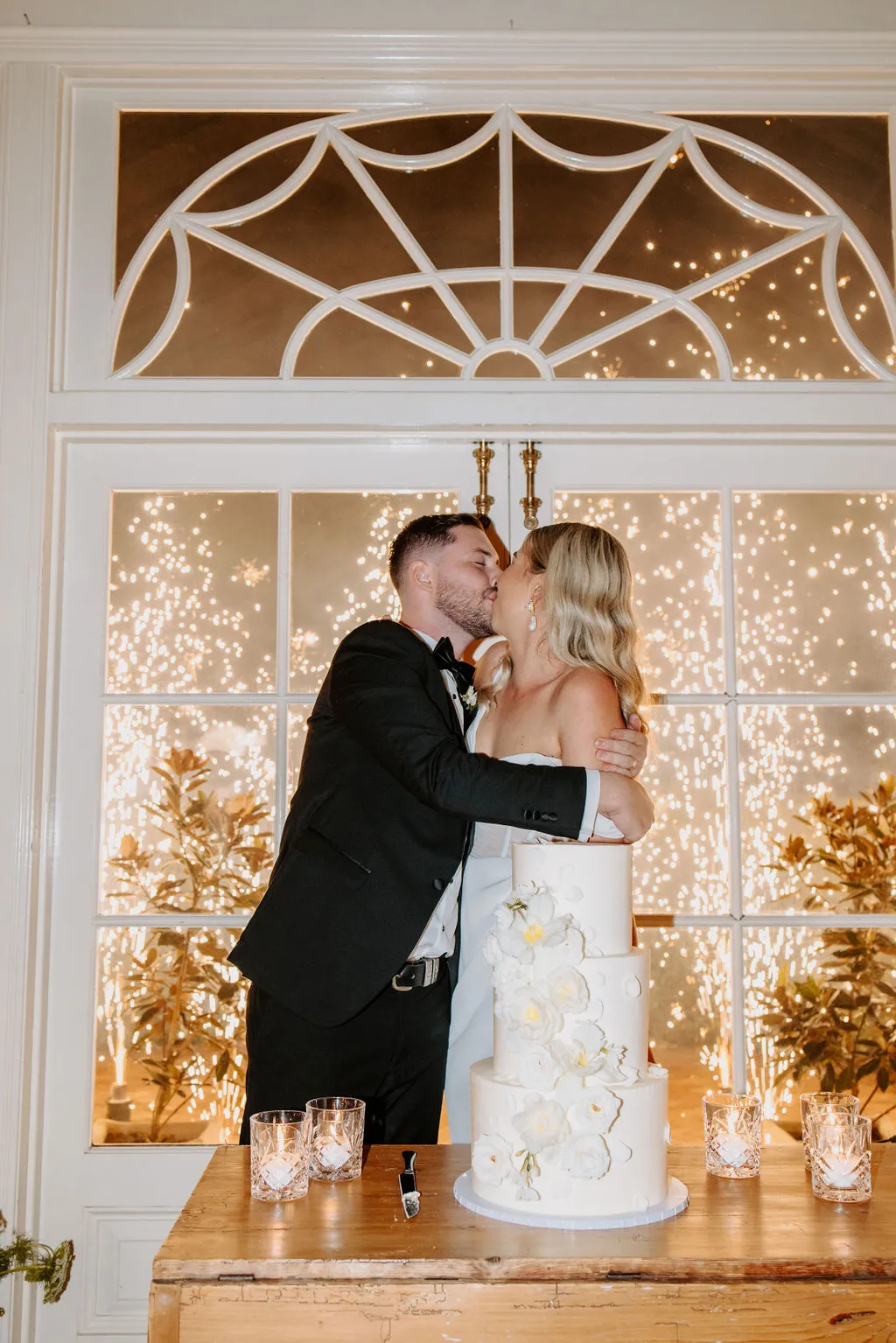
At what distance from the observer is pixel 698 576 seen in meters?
2.68

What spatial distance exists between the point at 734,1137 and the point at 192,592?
1747mm

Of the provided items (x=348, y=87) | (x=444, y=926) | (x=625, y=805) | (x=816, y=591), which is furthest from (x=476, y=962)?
(x=348, y=87)

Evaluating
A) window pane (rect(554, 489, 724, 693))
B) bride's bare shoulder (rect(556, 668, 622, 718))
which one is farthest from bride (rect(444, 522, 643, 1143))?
window pane (rect(554, 489, 724, 693))

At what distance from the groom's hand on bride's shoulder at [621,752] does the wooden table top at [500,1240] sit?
775 millimetres

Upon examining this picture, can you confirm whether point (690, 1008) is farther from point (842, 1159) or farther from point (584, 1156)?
point (584, 1156)

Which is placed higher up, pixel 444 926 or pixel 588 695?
pixel 588 695

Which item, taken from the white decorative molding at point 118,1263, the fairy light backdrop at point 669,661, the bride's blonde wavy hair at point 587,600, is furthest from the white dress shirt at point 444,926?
the white decorative molding at point 118,1263

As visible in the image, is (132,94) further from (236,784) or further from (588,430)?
(236,784)

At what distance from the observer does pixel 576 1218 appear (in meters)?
1.31

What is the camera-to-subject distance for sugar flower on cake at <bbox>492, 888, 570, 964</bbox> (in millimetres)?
1351

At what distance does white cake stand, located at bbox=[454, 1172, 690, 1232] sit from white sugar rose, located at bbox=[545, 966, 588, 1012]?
242 millimetres

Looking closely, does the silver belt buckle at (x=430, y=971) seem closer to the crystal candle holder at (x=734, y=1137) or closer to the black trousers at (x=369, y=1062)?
the black trousers at (x=369, y=1062)

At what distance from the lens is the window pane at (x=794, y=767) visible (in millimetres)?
2617

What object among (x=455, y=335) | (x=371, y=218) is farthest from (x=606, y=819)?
(x=371, y=218)
